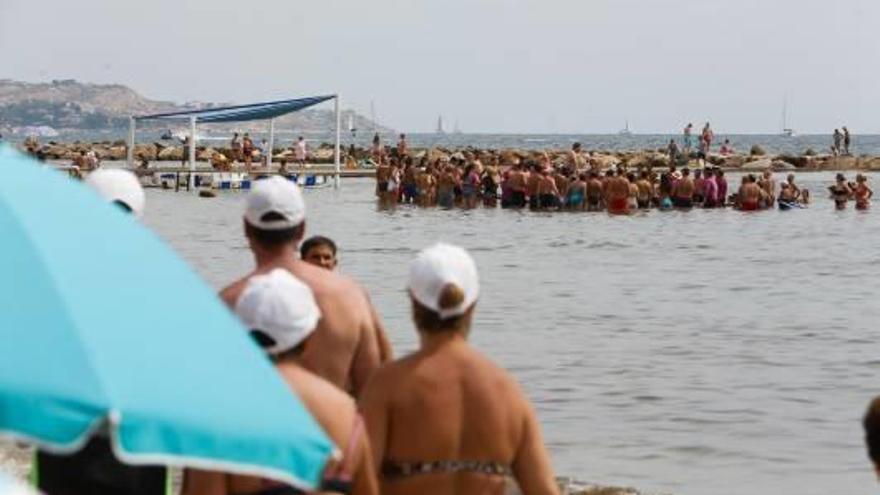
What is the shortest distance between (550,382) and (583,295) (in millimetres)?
8394

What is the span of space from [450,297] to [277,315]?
0.60 meters

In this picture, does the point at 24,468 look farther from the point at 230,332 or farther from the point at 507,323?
the point at 507,323

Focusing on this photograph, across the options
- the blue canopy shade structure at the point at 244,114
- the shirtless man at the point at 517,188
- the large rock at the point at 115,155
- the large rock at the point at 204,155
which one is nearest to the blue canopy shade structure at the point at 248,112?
the blue canopy shade structure at the point at 244,114

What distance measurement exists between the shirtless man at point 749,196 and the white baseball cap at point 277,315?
1452 inches

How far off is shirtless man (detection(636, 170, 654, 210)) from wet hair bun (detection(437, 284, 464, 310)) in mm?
36352

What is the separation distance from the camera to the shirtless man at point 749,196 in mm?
41062

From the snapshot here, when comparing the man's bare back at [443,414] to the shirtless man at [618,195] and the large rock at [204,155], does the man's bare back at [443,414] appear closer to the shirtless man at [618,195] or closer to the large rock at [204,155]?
the shirtless man at [618,195]

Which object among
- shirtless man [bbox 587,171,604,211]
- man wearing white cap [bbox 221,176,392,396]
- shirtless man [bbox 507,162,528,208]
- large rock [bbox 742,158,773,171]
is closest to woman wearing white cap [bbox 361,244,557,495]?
man wearing white cap [bbox 221,176,392,396]

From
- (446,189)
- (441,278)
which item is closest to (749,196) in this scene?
(446,189)

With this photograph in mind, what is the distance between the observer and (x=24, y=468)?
10102 millimetres

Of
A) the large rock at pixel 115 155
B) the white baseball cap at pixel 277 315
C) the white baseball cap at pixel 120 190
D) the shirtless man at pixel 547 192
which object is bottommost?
the large rock at pixel 115 155

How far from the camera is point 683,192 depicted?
136 feet

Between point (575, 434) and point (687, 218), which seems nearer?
point (575, 434)

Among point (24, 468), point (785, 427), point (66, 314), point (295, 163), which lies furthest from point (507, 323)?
point (295, 163)
